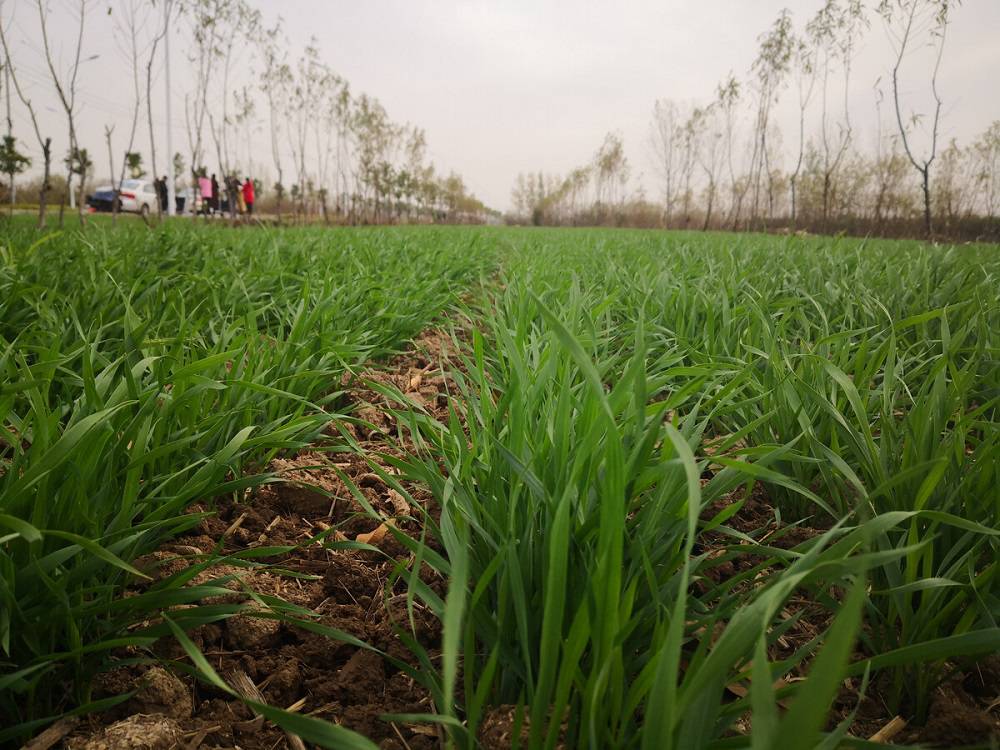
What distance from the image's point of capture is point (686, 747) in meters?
0.50

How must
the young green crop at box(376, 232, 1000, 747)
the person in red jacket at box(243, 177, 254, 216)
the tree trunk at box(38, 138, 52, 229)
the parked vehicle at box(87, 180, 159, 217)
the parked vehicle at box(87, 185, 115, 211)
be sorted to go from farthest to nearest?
1. the parked vehicle at box(87, 185, 115, 211)
2. the parked vehicle at box(87, 180, 159, 217)
3. the person in red jacket at box(243, 177, 254, 216)
4. the tree trunk at box(38, 138, 52, 229)
5. the young green crop at box(376, 232, 1000, 747)

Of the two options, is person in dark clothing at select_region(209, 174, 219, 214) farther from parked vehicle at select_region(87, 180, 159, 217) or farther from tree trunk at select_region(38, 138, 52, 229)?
tree trunk at select_region(38, 138, 52, 229)

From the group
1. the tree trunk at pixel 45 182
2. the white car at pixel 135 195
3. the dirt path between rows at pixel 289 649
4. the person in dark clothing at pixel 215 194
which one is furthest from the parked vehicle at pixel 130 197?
the dirt path between rows at pixel 289 649

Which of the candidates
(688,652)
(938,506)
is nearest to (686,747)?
(688,652)

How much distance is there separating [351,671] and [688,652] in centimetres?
52

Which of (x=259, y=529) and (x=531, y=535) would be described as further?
(x=259, y=529)

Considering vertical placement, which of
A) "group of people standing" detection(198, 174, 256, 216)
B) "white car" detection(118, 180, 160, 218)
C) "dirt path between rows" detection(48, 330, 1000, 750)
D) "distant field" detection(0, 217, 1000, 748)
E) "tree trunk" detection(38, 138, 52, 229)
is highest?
"white car" detection(118, 180, 160, 218)

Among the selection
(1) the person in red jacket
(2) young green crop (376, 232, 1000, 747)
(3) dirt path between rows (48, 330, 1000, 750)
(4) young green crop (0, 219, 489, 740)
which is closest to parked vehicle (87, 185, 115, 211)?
(1) the person in red jacket

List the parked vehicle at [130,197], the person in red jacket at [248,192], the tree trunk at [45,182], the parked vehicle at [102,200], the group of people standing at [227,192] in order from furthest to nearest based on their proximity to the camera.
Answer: the parked vehicle at [102,200] → the parked vehicle at [130,197] → the person in red jacket at [248,192] → the group of people standing at [227,192] → the tree trunk at [45,182]

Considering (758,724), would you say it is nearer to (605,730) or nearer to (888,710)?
(605,730)

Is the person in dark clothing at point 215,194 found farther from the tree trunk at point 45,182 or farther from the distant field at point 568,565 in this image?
the distant field at point 568,565

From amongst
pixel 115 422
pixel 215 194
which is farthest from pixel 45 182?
pixel 215 194

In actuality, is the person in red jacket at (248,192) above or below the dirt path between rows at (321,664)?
above

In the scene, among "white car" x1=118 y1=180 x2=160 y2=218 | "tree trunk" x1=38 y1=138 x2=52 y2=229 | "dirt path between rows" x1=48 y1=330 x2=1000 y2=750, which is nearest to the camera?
"dirt path between rows" x1=48 y1=330 x2=1000 y2=750
